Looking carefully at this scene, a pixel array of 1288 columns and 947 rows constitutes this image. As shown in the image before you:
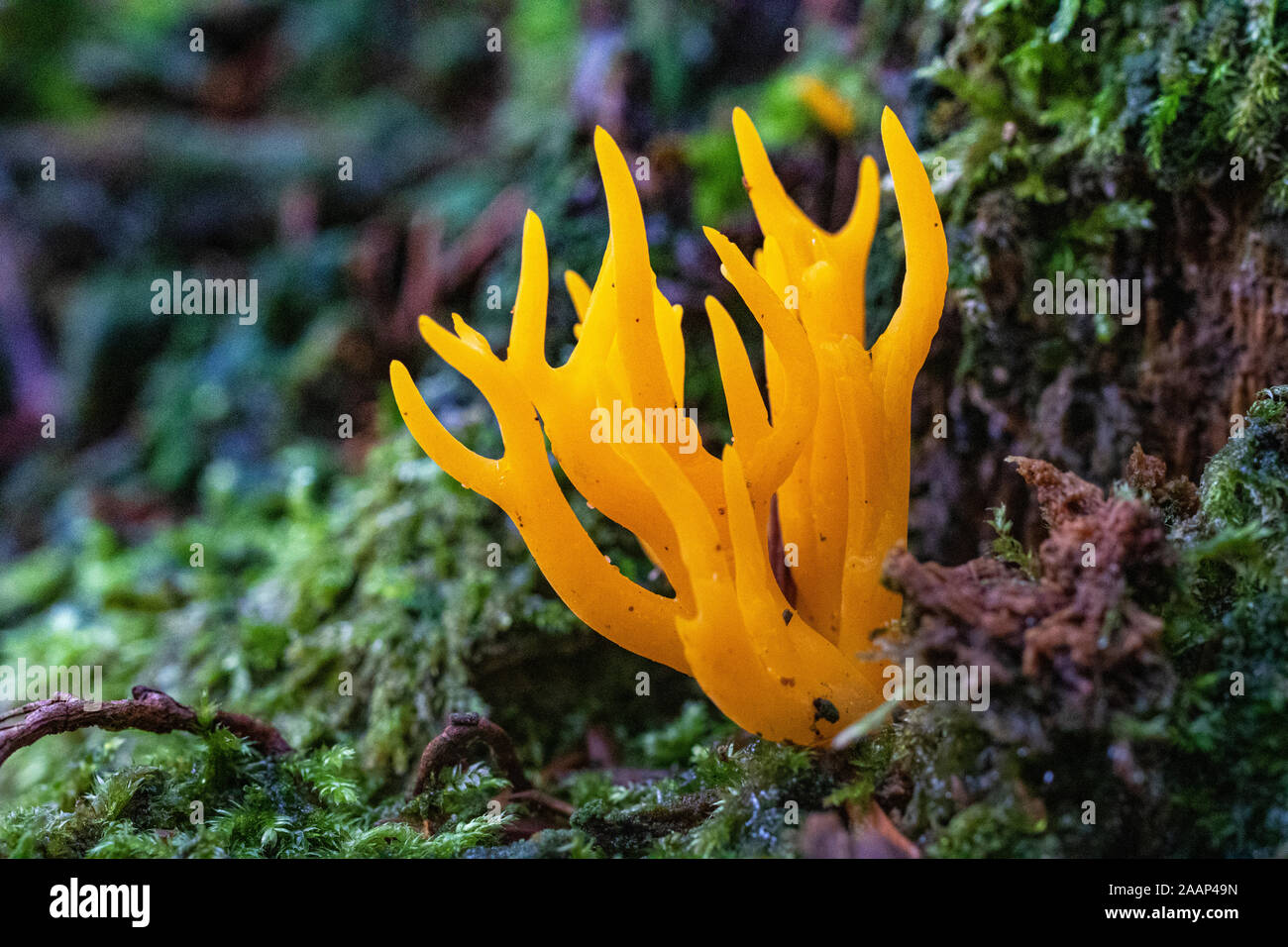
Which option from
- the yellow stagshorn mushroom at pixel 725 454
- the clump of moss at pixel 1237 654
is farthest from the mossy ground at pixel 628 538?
the yellow stagshorn mushroom at pixel 725 454

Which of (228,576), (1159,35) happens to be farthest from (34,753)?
(1159,35)

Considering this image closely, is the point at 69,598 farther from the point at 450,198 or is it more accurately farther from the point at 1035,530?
the point at 1035,530

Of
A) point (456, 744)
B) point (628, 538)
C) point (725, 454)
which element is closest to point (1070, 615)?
point (725, 454)

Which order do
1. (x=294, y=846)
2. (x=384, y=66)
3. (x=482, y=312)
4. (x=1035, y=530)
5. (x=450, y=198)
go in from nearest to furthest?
(x=294, y=846) < (x=1035, y=530) < (x=482, y=312) < (x=450, y=198) < (x=384, y=66)

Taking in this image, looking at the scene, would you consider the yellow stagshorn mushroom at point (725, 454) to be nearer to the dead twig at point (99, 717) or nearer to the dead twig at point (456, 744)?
the dead twig at point (456, 744)

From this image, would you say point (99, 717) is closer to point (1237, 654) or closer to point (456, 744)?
point (456, 744)

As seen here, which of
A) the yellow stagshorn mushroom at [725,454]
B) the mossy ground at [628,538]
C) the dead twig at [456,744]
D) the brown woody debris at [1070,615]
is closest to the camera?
the brown woody debris at [1070,615]

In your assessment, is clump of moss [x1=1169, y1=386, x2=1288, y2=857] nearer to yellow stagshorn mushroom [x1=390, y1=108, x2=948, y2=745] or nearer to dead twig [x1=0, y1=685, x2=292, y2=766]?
yellow stagshorn mushroom [x1=390, y1=108, x2=948, y2=745]
